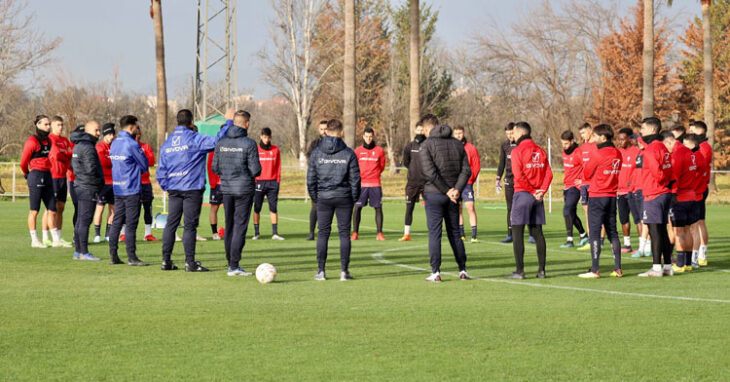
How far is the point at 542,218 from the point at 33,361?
6.91 metres

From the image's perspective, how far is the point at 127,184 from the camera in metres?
12.7

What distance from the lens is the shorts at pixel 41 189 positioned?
14766mm

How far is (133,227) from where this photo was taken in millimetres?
12805

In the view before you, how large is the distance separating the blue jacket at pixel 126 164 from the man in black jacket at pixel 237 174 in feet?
6.06

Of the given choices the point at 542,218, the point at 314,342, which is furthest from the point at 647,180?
the point at 314,342

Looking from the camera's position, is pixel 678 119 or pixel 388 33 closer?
pixel 678 119

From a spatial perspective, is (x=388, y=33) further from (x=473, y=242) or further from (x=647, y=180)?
(x=647, y=180)

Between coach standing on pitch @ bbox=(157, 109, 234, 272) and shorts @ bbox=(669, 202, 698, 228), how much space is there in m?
→ 6.47

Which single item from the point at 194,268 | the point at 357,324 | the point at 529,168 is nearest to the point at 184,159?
the point at 194,268

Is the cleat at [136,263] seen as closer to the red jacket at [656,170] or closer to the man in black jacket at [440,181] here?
the man in black jacket at [440,181]

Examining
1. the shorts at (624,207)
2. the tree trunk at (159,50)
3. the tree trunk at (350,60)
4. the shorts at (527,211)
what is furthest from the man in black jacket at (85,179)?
the tree trunk at (159,50)

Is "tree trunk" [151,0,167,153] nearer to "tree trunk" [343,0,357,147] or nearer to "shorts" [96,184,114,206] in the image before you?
"tree trunk" [343,0,357,147]

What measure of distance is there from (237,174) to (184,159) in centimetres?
89

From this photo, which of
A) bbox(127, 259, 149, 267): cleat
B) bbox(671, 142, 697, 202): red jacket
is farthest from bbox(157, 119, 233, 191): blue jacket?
bbox(671, 142, 697, 202): red jacket
